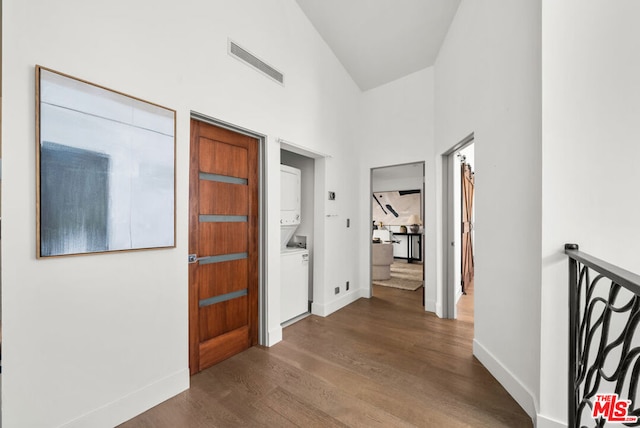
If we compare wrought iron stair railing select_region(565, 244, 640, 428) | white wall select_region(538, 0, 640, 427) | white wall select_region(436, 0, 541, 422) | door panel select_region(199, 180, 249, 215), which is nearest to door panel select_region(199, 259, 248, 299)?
door panel select_region(199, 180, 249, 215)

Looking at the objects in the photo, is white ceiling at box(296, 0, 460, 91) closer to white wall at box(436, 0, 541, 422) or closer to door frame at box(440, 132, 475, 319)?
white wall at box(436, 0, 541, 422)

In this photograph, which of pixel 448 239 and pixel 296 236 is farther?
pixel 296 236

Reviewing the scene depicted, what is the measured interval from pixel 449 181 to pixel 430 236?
0.77m

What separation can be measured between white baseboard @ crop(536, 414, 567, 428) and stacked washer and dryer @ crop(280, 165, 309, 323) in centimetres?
238

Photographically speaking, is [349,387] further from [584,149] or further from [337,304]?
[584,149]

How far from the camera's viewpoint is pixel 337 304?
3.86 metres

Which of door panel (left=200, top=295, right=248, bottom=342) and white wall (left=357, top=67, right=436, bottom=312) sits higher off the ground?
white wall (left=357, top=67, right=436, bottom=312)

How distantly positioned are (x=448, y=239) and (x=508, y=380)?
6.11 ft

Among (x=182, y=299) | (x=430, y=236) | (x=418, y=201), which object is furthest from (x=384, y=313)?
(x=418, y=201)

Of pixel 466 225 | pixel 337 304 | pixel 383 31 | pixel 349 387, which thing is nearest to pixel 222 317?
pixel 349 387

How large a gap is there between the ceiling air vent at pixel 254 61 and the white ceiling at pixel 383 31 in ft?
3.38

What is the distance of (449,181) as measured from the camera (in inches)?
143

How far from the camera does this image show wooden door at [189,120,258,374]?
226 centimetres

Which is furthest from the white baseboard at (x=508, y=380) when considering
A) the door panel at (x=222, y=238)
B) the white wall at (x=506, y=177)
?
the door panel at (x=222, y=238)
